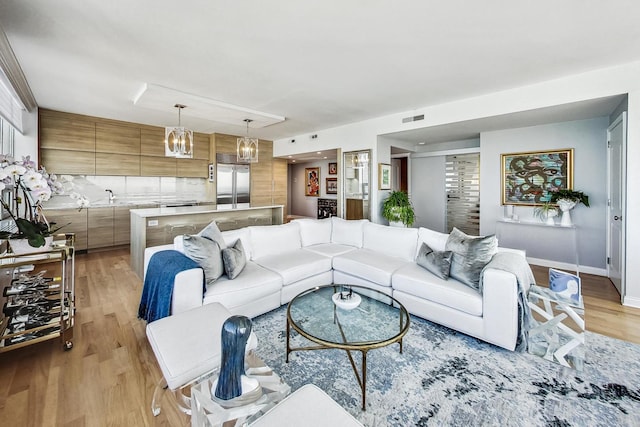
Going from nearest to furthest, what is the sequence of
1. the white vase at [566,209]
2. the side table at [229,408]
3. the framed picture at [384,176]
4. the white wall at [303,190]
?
the side table at [229,408], the white vase at [566,209], the framed picture at [384,176], the white wall at [303,190]

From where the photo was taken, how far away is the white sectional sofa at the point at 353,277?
2.24 m

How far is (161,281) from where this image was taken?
2.32 meters

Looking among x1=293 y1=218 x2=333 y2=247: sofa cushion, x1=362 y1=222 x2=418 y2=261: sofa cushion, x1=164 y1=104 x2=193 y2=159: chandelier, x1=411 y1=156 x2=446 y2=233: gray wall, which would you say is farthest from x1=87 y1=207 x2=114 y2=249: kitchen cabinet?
x1=411 y1=156 x2=446 y2=233: gray wall

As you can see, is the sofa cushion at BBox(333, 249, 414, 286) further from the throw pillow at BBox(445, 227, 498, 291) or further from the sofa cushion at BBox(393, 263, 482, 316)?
the throw pillow at BBox(445, 227, 498, 291)

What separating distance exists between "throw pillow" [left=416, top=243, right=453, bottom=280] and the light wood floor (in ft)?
4.71

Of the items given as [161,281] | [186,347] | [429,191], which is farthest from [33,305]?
[429,191]

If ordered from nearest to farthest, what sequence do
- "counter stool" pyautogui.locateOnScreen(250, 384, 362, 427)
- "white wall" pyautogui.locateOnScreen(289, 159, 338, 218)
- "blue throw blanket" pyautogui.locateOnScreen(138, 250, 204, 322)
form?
"counter stool" pyautogui.locateOnScreen(250, 384, 362, 427)
"blue throw blanket" pyautogui.locateOnScreen(138, 250, 204, 322)
"white wall" pyautogui.locateOnScreen(289, 159, 338, 218)

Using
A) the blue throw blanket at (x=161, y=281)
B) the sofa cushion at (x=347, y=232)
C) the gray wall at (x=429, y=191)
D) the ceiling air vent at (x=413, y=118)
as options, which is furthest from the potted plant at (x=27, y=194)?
the gray wall at (x=429, y=191)

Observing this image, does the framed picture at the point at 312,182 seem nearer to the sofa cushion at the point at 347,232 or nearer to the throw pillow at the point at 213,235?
the sofa cushion at the point at 347,232

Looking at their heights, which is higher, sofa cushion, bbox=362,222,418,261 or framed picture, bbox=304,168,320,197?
framed picture, bbox=304,168,320,197

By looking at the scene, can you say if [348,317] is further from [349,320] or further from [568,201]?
[568,201]

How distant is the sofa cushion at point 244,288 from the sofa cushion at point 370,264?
85 cm

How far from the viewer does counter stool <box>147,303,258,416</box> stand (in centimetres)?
139

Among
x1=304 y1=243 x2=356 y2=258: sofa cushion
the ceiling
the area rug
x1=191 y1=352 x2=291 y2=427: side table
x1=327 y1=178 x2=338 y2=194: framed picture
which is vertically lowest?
the area rug
